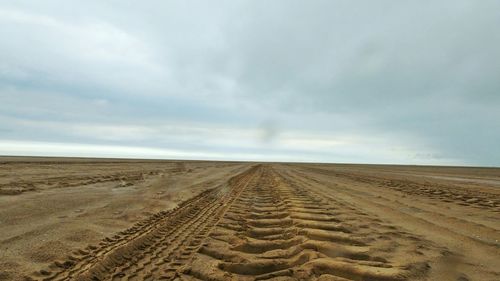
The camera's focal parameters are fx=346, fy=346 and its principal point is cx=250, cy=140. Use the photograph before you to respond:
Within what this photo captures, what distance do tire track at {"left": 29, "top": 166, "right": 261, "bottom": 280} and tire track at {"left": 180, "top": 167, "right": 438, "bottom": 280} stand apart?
283 millimetres

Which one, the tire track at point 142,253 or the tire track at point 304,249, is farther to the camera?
the tire track at point 304,249

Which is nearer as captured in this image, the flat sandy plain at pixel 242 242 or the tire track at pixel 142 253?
the tire track at pixel 142 253

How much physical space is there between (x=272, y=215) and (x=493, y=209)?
22.3ft

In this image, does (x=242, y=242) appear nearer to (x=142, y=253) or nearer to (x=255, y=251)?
(x=255, y=251)

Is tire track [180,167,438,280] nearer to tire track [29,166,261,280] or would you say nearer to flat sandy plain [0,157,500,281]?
flat sandy plain [0,157,500,281]

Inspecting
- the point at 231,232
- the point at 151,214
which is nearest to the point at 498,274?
the point at 231,232

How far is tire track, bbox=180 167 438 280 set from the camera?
4469mm

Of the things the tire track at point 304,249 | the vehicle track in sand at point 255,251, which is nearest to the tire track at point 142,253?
the vehicle track in sand at point 255,251

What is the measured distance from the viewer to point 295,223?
7.39 m

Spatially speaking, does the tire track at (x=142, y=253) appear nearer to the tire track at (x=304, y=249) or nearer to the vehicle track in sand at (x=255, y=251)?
the vehicle track in sand at (x=255, y=251)

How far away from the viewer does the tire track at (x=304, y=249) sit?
4469mm

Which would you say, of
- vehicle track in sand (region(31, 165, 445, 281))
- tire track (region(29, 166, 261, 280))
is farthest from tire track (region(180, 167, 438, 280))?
tire track (region(29, 166, 261, 280))

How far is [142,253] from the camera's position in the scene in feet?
17.4

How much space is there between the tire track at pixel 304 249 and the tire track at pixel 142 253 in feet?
0.93
